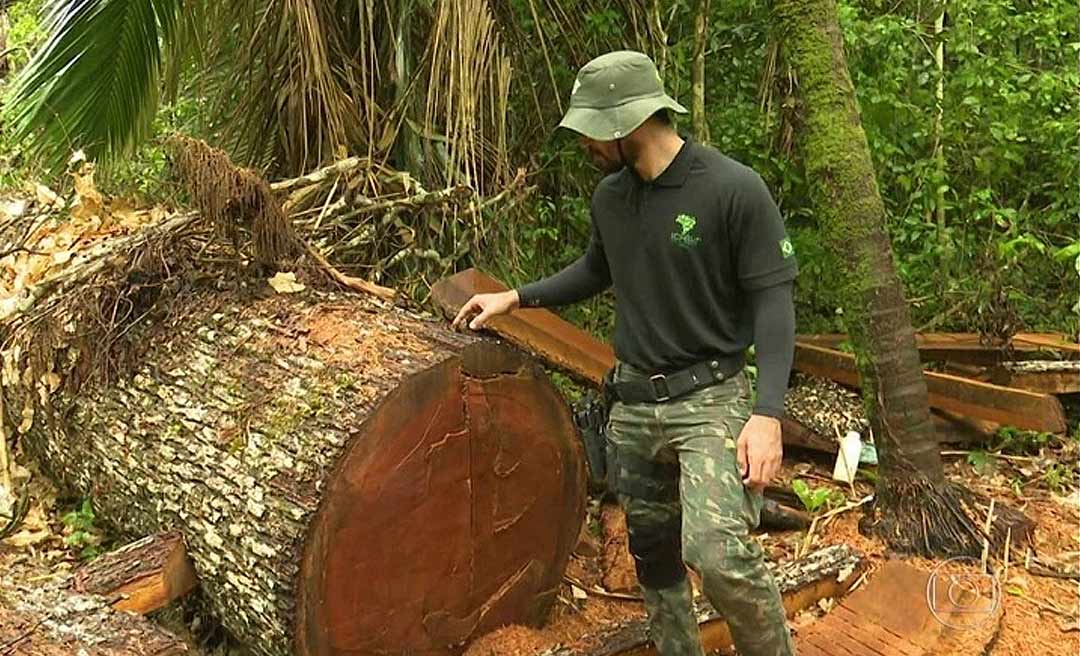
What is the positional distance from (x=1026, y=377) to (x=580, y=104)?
363 cm

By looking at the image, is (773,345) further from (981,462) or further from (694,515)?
(981,462)

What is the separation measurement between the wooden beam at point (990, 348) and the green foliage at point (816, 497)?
1.33 metres

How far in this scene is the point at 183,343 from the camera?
363cm

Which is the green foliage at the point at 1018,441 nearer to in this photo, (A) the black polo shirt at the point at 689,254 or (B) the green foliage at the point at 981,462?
(B) the green foliage at the point at 981,462

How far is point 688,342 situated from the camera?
285 centimetres

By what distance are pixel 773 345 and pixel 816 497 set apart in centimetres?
197

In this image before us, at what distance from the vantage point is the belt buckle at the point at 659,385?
113 inches

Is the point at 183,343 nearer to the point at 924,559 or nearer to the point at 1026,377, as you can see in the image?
the point at 924,559

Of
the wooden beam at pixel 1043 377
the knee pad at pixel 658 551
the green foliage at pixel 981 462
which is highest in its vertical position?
the knee pad at pixel 658 551

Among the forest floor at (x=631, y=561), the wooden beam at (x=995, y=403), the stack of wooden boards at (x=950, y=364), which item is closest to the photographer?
the forest floor at (x=631, y=561)

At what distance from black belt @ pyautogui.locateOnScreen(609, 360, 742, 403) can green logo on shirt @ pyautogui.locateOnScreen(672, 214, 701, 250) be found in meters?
0.36

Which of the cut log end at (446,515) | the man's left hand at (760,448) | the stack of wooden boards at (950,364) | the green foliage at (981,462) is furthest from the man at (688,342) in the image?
the green foliage at (981,462)

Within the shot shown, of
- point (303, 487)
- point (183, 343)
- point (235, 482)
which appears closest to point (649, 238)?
point (303, 487)

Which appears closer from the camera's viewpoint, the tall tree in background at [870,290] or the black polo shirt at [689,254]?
the black polo shirt at [689,254]
